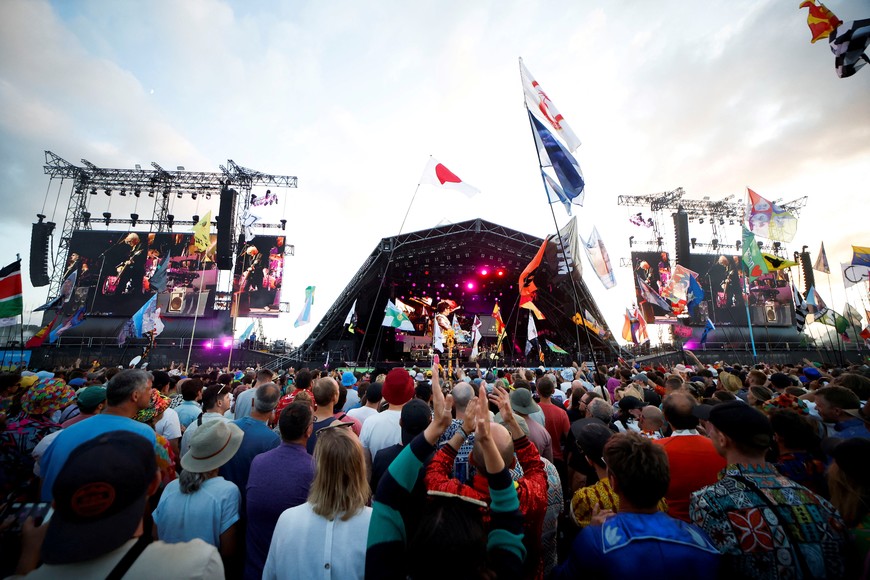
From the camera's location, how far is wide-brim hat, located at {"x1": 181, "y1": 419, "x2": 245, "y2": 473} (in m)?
2.38

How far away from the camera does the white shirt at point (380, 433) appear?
3.66m

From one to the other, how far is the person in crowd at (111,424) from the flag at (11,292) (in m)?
7.86

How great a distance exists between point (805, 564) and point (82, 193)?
40.2m

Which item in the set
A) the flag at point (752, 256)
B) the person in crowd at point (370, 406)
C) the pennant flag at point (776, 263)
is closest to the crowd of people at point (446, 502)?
the person in crowd at point (370, 406)

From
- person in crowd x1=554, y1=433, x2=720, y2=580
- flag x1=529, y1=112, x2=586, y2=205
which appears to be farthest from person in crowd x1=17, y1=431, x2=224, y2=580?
flag x1=529, y1=112, x2=586, y2=205

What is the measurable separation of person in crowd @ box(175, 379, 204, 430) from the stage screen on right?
3441 centimetres

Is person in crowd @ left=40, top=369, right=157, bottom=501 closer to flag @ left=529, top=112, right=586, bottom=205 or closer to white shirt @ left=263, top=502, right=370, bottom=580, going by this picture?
white shirt @ left=263, top=502, right=370, bottom=580

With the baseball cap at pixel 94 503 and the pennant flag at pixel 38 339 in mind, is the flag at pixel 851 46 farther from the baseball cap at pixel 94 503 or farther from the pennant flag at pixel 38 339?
the pennant flag at pixel 38 339

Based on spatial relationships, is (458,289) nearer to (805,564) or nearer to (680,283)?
(680,283)

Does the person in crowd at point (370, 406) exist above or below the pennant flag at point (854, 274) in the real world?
below

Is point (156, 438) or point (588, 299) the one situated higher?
Answer: point (588, 299)

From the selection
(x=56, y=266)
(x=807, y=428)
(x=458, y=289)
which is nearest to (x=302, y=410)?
(x=807, y=428)

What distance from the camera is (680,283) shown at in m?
15.8

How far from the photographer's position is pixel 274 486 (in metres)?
2.47
